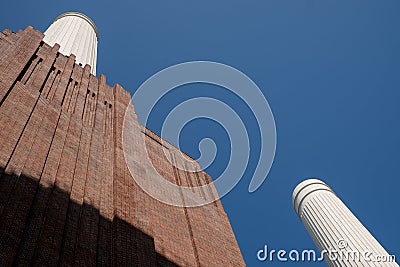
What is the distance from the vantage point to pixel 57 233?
8.07 metres

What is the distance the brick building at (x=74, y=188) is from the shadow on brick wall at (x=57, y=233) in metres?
0.02

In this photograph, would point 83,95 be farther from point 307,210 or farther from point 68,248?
point 307,210

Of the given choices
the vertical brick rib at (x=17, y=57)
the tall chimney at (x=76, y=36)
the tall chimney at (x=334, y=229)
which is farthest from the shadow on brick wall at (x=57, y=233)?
the tall chimney at (x=334, y=229)

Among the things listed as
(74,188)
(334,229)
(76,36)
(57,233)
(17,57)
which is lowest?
(57,233)

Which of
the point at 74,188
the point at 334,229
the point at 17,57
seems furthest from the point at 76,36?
the point at 334,229

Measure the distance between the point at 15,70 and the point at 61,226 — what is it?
7540 mm

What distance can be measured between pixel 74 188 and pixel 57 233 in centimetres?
224

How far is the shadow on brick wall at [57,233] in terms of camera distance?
7152mm

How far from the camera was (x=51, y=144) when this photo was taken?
11.3 metres

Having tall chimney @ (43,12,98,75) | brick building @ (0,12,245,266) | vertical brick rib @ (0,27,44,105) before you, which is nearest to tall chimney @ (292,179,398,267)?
brick building @ (0,12,245,266)

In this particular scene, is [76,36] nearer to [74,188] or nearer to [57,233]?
[74,188]

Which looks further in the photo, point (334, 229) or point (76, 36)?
point (334, 229)

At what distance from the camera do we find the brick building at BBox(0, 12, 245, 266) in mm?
7980

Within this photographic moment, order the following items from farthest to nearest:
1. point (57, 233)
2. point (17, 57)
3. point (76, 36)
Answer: point (76, 36), point (17, 57), point (57, 233)
